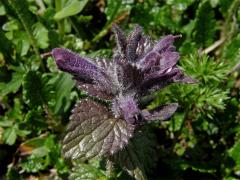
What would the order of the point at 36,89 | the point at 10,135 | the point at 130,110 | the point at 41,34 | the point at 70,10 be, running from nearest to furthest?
the point at 130,110
the point at 36,89
the point at 10,135
the point at 70,10
the point at 41,34

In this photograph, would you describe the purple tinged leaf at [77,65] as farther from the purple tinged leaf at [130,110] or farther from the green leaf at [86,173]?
the green leaf at [86,173]

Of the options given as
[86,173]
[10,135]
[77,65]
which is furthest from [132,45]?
[10,135]

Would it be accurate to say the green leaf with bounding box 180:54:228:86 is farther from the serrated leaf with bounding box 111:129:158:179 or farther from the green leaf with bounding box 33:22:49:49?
the green leaf with bounding box 33:22:49:49

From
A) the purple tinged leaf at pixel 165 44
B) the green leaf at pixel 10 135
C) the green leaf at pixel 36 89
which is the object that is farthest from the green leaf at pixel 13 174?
the purple tinged leaf at pixel 165 44

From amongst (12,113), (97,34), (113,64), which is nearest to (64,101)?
(12,113)

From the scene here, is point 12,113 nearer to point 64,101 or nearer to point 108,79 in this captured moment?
point 64,101

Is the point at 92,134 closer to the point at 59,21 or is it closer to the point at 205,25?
the point at 59,21

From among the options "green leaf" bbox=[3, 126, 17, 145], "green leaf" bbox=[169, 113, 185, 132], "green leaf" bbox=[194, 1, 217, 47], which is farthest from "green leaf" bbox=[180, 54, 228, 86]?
"green leaf" bbox=[3, 126, 17, 145]
